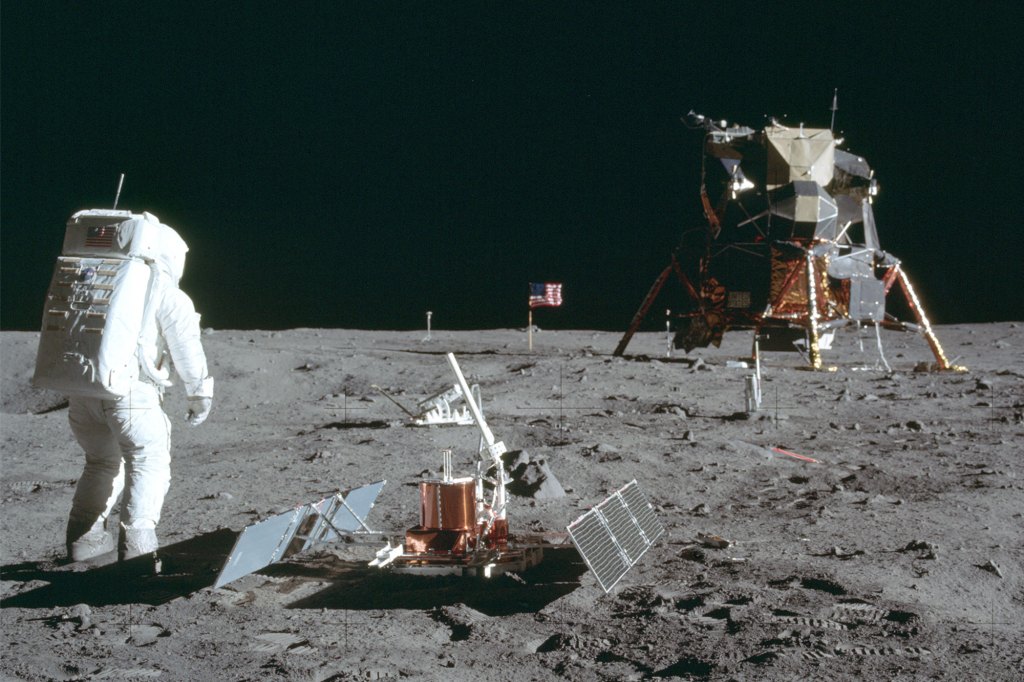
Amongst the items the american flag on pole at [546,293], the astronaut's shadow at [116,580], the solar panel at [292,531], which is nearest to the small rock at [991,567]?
the solar panel at [292,531]

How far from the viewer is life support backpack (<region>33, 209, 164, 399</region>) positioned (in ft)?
10.6

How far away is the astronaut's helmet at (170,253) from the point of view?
11.4 ft

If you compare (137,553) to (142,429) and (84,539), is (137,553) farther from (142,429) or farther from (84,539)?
(142,429)

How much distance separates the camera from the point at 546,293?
11000mm

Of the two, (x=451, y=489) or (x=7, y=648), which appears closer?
(x=7, y=648)

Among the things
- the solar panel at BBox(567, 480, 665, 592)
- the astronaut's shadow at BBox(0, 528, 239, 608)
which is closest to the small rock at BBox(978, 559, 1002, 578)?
the solar panel at BBox(567, 480, 665, 592)

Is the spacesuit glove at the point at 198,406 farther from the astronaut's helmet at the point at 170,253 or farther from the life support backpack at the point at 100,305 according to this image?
the astronaut's helmet at the point at 170,253

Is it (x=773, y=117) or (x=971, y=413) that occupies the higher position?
(x=773, y=117)

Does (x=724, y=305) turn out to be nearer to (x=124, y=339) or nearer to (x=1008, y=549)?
(x=1008, y=549)

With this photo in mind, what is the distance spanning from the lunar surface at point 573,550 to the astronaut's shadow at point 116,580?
1 cm

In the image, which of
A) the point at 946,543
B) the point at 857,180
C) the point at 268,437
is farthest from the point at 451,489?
the point at 857,180

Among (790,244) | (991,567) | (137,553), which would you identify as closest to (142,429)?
(137,553)

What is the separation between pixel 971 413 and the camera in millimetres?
6477

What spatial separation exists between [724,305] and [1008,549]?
18.2 feet
